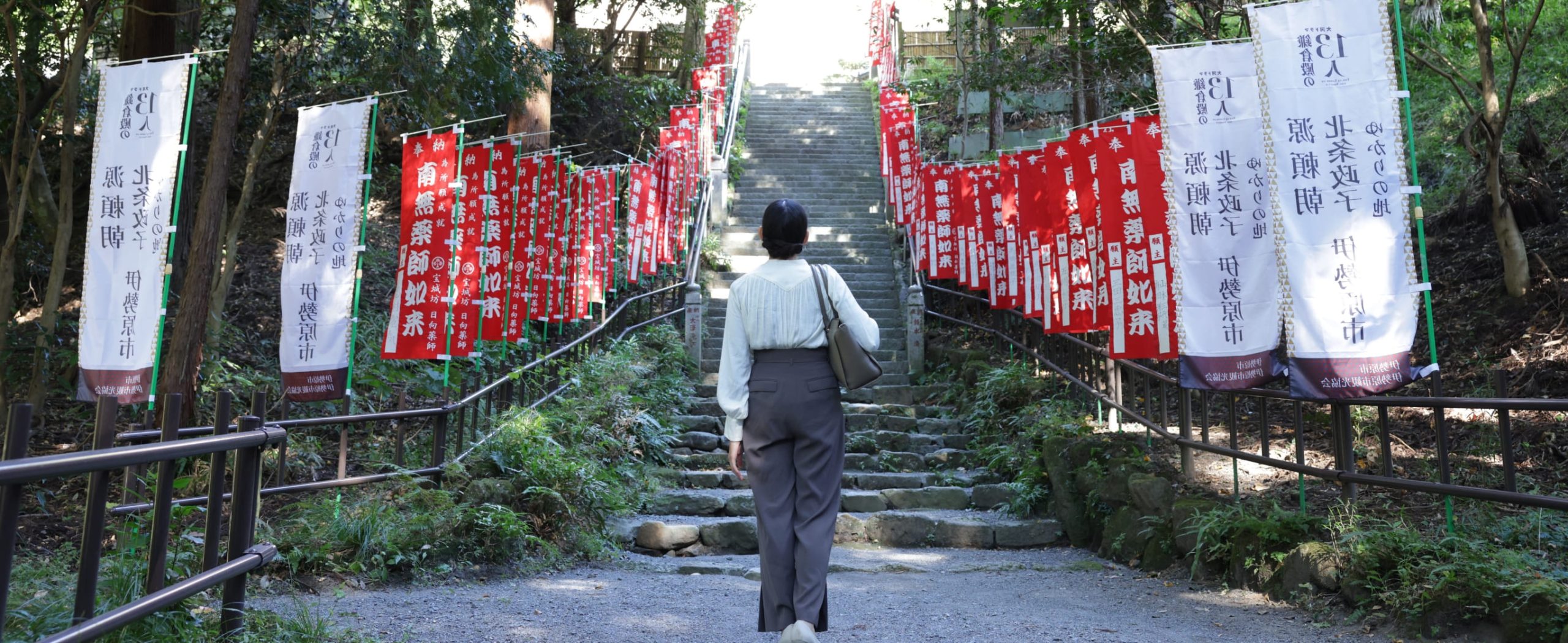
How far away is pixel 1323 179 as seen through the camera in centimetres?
522

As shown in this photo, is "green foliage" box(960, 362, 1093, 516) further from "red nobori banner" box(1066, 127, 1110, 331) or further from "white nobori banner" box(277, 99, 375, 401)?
"white nobori banner" box(277, 99, 375, 401)

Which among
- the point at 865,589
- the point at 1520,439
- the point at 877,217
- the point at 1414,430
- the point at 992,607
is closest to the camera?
the point at 992,607

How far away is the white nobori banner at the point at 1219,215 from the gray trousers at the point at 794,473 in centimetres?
288

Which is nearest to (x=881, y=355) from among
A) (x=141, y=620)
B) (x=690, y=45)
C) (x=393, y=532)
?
(x=393, y=532)

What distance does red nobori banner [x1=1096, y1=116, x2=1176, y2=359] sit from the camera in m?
7.27

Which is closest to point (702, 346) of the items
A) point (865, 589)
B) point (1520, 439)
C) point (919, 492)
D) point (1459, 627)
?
point (919, 492)

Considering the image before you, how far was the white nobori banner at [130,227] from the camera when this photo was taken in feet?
21.3

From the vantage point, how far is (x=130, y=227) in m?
6.52

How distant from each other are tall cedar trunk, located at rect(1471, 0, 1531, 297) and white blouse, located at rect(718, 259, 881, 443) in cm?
670

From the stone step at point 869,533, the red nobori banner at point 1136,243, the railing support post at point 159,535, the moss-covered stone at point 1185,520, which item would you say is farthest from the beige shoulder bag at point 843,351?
the red nobori banner at point 1136,243

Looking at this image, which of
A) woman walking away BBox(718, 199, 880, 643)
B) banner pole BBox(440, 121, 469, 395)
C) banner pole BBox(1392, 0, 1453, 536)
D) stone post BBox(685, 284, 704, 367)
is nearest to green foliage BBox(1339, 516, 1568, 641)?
banner pole BBox(1392, 0, 1453, 536)

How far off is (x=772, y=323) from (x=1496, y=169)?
7219 mm

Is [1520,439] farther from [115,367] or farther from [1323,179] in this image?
[115,367]

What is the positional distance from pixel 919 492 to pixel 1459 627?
15.4ft
